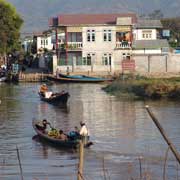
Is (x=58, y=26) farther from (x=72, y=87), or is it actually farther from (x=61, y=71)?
(x=72, y=87)

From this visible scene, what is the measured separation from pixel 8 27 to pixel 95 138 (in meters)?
43.3

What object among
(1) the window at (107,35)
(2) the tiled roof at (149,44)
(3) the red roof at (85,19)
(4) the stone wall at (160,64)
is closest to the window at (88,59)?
(1) the window at (107,35)

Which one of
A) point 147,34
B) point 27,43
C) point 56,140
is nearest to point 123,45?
point 147,34

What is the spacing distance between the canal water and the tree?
19.3 meters

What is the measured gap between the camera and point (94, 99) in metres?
44.5

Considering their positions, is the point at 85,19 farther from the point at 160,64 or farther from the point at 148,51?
the point at 160,64

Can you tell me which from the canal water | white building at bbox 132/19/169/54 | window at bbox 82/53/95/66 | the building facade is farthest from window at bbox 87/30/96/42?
the canal water

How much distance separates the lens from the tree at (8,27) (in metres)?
67.5

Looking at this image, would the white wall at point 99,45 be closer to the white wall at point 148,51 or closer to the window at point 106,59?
the window at point 106,59

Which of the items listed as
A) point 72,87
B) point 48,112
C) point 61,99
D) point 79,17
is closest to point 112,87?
point 72,87

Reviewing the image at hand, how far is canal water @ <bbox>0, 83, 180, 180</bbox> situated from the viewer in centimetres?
1952

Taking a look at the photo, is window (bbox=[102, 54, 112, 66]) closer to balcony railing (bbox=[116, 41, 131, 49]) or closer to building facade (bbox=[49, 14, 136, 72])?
building facade (bbox=[49, 14, 136, 72])

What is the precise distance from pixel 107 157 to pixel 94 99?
73.5 ft

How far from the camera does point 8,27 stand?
68.4 metres
